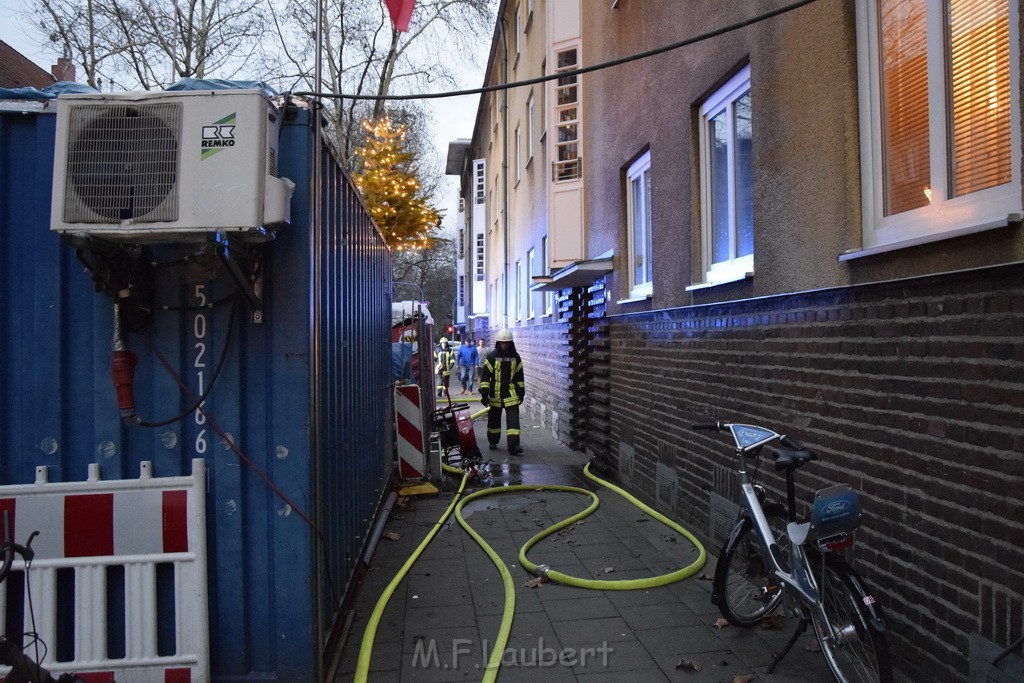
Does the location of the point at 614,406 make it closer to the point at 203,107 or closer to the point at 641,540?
the point at 641,540

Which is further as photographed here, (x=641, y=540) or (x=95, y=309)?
(x=641, y=540)

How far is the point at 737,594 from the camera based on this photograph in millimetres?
4449

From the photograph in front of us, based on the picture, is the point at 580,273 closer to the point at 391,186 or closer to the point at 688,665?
the point at 688,665

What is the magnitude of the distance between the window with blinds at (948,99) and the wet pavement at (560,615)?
8.47 ft

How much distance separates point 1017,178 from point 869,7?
1.57 m

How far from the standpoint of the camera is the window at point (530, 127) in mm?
16859

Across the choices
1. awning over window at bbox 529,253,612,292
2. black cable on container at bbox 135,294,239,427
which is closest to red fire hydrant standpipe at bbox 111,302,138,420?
black cable on container at bbox 135,294,239,427

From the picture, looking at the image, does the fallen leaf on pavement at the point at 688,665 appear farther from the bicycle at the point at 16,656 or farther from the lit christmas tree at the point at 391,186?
the lit christmas tree at the point at 391,186

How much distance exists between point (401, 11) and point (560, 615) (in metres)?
4.14

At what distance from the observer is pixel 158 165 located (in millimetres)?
3121

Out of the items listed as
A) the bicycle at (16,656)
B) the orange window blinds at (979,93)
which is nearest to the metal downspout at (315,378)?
the bicycle at (16,656)

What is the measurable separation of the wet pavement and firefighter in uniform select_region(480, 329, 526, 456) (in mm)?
3954

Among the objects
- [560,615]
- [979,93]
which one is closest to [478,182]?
[560,615]

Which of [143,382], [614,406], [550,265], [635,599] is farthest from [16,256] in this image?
[550,265]
